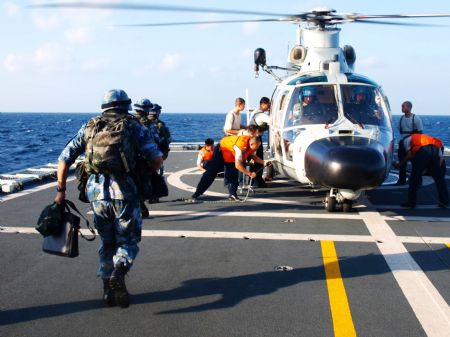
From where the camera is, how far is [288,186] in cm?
1147

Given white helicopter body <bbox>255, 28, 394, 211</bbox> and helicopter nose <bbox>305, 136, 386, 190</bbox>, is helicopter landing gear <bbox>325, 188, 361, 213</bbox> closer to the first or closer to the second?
white helicopter body <bbox>255, 28, 394, 211</bbox>

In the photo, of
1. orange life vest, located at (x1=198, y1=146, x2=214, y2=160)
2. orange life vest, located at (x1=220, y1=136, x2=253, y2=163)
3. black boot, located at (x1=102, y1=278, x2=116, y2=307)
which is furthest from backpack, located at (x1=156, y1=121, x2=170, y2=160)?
black boot, located at (x1=102, y1=278, x2=116, y2=307)

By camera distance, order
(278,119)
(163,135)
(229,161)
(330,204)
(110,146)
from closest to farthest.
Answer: (110,146), (330,204), (163,135), (229,161), (278,119)

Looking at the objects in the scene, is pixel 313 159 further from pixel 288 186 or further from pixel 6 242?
pixel 6 242

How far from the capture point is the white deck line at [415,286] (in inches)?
158

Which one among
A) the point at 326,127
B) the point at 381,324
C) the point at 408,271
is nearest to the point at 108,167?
the point at 381,324

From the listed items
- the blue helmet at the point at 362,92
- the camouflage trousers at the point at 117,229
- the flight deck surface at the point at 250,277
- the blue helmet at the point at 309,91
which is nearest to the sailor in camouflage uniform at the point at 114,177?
the camouflage trousers at the point at 117,229

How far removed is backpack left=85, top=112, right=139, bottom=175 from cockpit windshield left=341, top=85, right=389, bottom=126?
512cm

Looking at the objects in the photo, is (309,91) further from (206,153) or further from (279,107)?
(206,153)

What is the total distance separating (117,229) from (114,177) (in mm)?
485

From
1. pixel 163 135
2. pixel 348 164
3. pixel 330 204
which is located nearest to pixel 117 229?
pixel 348 164

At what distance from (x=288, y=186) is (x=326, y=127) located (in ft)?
10.7

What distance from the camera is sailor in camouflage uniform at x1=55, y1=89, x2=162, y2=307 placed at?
441cm

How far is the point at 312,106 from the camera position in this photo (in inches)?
357
